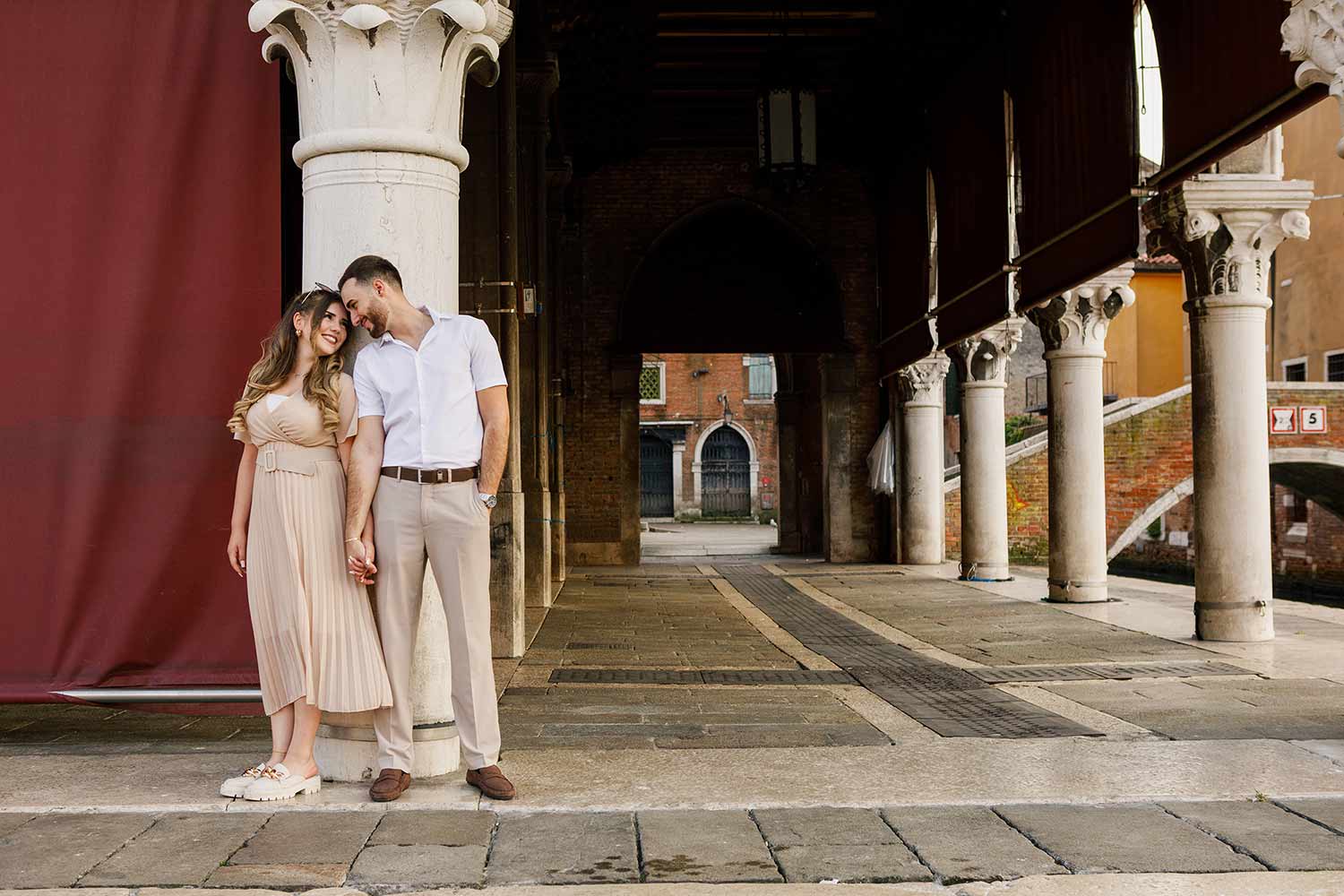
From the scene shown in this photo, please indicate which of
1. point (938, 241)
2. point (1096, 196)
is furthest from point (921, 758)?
point (938, 241)

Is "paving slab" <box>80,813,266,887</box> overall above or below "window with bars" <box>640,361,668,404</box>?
below

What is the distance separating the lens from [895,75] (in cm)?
1501

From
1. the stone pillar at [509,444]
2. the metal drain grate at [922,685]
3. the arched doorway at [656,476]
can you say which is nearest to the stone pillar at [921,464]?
the metal drain grate at [922,685]

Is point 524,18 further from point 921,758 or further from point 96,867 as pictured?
point 96,867

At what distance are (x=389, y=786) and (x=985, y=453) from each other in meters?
11.4

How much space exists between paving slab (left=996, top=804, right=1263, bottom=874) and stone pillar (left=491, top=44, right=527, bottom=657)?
180 inches

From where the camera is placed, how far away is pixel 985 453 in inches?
566

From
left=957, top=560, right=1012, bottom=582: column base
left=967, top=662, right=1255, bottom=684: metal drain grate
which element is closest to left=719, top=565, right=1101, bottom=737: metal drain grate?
left=967, top=662, right=1255, bottom=684: metal drain grate

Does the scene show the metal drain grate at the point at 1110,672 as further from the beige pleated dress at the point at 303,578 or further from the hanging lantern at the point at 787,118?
the hanging lantern at the point at 787,118

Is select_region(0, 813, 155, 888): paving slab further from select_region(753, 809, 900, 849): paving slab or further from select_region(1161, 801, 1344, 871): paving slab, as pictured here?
select_region(1161, 801, 1344, 871): paving slab

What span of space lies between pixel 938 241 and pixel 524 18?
651 centimetres

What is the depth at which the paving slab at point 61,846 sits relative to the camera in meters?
3.12

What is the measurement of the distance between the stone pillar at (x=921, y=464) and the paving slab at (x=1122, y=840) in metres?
13.6

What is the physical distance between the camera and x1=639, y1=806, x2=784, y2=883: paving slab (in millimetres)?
3152
